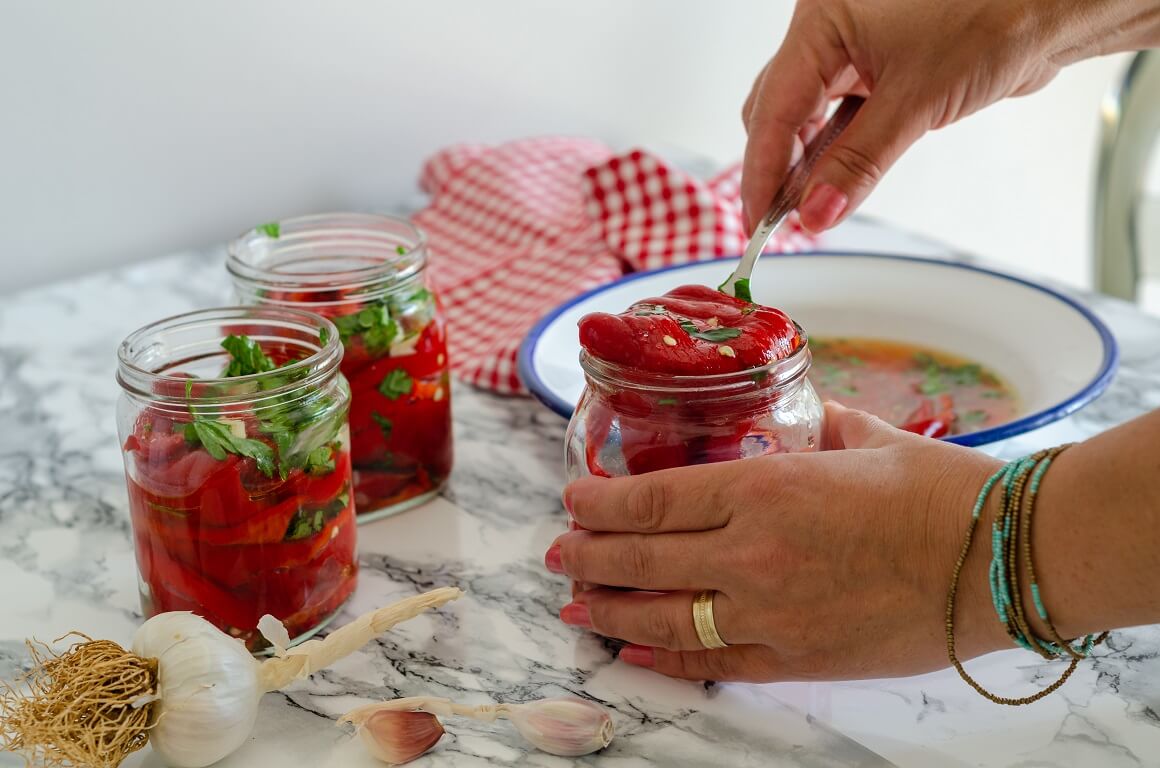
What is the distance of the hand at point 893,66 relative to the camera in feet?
3.31

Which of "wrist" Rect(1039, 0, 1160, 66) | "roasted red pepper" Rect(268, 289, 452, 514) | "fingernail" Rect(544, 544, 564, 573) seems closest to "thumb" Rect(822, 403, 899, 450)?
"fingernail" Rect(544, 544, 564, 573)

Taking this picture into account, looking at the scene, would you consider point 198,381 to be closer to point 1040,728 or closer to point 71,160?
point 1040,728

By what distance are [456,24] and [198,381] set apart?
1.19 meters

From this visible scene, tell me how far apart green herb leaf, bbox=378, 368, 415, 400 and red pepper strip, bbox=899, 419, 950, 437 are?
0.46 m

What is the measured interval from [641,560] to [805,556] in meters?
0.11

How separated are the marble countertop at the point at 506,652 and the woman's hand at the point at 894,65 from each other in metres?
0.31

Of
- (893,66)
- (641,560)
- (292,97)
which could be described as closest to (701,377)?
(641,560)

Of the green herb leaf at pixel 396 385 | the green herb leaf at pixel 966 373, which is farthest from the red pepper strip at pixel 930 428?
the green herb leaf at pixel 396 385

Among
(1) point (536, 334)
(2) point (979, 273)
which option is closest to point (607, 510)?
(1) point (536, 334)

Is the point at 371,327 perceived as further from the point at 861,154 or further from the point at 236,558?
the point at 861,154

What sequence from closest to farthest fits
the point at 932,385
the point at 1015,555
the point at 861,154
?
the point at 1015,555 → the point at 861,154 → the point at 932,385

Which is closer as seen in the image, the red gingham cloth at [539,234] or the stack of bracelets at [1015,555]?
the stack of bracelets at [1015,555]

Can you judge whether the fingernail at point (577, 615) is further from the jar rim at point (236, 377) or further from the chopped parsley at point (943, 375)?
the chopped parsley at point (943, 375)

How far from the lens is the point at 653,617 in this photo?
2.47ft
